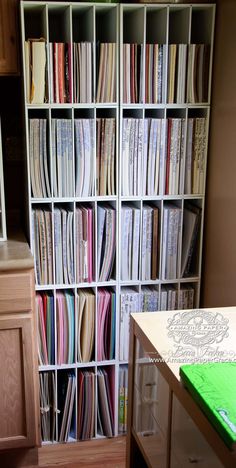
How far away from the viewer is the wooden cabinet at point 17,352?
1.89 m

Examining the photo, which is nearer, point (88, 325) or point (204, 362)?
point (204, 362)

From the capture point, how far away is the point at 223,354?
1.31m

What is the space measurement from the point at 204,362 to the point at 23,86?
1.27m

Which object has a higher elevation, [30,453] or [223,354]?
[223,354]

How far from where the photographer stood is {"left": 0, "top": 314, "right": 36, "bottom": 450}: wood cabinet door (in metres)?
1.95

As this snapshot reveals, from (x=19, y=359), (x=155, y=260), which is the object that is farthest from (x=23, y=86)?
(x=19, y=359)

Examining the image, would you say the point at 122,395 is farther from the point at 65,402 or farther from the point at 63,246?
the point at 63,246

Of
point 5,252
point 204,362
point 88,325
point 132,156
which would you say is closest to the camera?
point 204,362

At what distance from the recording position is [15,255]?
6.27 feet

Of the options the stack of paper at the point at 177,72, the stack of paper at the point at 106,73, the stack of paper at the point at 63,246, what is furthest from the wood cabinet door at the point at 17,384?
the stack of paper at the point at 177,72

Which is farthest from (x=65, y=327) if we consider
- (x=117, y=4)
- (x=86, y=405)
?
(x=117, y=4)

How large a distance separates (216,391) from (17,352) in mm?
1079

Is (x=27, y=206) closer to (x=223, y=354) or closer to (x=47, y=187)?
(x=47, y=187)

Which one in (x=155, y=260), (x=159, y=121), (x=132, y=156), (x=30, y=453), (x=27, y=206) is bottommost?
(x=30, y=453)
